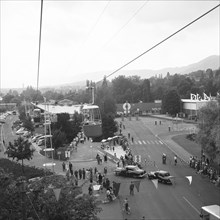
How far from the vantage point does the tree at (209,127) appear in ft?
101

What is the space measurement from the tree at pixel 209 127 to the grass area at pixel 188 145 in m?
5.56

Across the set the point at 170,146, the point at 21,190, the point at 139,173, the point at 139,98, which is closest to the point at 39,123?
the point at 170,146

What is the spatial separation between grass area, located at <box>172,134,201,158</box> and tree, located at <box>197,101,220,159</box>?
556 cm

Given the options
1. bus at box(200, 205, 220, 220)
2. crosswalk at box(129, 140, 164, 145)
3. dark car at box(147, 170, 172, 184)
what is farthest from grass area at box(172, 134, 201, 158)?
bus at box(200, 205, 220, 220)

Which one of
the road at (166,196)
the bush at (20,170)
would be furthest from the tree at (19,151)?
the road at (166,196)

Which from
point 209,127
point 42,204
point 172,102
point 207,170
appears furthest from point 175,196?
point 172,102

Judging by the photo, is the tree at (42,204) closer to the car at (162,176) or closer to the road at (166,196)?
the road at (166,196)

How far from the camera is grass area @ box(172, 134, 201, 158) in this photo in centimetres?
3962

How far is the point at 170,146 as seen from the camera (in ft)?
145

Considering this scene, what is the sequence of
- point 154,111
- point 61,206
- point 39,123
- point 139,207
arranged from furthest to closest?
1. point 154,111
2. point 39,123
3. point 139,207
4. point 61,206

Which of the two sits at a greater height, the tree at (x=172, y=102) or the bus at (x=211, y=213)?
the tree at (x=172, y=102)

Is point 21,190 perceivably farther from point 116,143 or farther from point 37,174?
point 116,143

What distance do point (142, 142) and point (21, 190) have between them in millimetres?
35601

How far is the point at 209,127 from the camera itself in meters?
32.6
